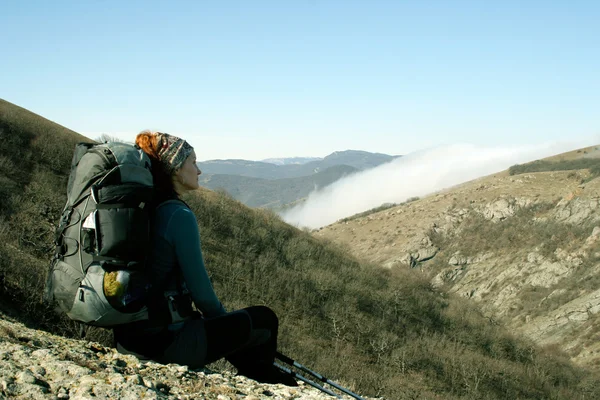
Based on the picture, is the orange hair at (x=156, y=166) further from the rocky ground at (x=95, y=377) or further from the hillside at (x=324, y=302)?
the hillside at (x=324, y=302)

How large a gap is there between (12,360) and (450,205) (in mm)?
42583

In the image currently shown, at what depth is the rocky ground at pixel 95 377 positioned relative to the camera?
2.47 m

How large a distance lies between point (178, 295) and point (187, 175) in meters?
0.73

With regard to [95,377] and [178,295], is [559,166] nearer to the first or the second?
[178,295]

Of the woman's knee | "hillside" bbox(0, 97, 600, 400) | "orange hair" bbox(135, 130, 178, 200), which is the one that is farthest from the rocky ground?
"hillside" bbox(0, 97, 600, 400)

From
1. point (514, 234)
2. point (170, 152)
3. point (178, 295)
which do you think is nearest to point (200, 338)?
point (178, 295)

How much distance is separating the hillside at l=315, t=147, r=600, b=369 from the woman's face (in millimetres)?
19198

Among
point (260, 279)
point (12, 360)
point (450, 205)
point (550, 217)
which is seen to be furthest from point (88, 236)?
point (450, 205)

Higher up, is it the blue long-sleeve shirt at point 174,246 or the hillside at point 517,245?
the blue long-sleeve shirt at point 174,246

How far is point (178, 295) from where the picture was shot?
287 cm

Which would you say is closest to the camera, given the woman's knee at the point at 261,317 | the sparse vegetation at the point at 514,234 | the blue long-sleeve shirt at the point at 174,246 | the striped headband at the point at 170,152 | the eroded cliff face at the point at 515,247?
the blue long-sleeve shirt at the point at 174,246

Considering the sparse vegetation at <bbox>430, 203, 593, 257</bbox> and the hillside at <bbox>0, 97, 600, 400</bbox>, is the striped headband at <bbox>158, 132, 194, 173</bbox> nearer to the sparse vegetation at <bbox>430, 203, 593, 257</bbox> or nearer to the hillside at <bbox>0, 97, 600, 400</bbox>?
the hillside at <bbox>0, 97, 600, 400</bbox>

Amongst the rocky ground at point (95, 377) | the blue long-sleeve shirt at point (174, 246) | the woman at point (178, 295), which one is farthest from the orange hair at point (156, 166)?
the rocky ground at point (95, 377)

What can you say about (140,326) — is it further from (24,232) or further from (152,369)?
(24,232)
